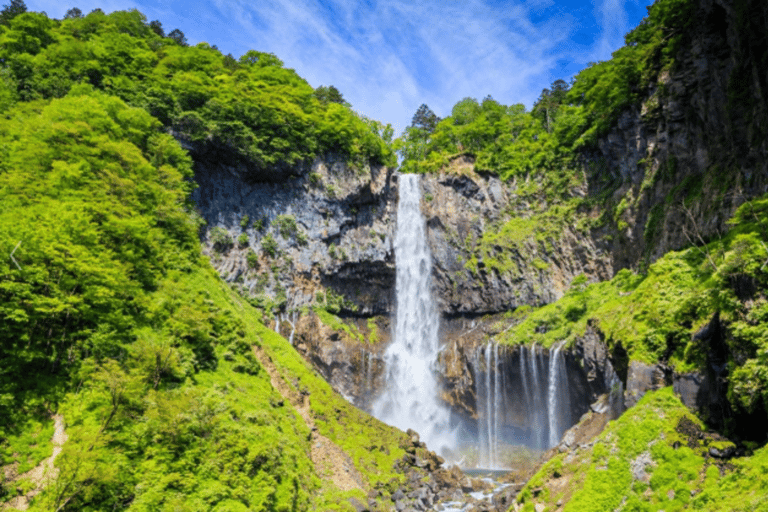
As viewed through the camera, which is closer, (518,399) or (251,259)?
(518,399)

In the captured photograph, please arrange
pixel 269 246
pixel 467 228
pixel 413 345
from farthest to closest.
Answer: pixel 467 228 < pixel 413 345 < pixel 269 246

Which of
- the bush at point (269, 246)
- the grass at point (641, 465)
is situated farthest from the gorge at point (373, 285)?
the bush at point (269, 246)

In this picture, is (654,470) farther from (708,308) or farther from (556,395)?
(556,395)

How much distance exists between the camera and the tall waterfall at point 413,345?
40.0 m

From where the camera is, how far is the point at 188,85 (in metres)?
35.4

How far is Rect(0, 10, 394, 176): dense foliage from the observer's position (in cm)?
3095

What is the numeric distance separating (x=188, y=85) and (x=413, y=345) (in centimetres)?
3245

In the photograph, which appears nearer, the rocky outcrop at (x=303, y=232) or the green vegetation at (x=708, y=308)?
the green vegetation at (x=708, y=308)

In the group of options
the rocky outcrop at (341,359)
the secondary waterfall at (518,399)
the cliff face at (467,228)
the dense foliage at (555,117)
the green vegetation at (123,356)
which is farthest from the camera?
the rocky outcrop at (341,359)

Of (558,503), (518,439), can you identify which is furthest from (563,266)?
(558,503)

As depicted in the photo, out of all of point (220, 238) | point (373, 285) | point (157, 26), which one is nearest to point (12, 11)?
point (157, 26)

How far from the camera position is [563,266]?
40250 millimetres

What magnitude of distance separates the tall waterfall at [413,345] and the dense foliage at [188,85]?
8.41 meters

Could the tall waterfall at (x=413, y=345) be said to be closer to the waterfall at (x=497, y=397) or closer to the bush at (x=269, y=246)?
the waterfall at (x=497, y=397)
